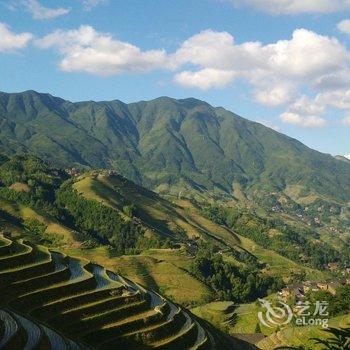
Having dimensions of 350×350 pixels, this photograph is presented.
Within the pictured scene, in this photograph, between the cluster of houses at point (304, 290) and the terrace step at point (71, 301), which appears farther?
the cluster of houses at point (304, 290)

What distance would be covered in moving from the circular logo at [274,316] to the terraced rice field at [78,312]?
4233 cm

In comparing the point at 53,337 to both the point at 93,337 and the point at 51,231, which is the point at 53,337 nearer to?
the point at 93,337

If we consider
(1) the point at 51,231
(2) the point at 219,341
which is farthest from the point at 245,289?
(2) the point at 219,341

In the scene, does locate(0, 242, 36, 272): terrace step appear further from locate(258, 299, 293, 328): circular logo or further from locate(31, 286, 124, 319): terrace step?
locate(258, 299, 293, 328): circular logo

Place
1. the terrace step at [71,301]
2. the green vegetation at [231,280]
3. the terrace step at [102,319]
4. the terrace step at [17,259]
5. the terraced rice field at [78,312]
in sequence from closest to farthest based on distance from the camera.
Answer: the terraced rice field at [78,312] → the terrace step at [102,319] → the terrace step at [71,301] → the terrace step at [17,259] → the green vegetation at [231,280]

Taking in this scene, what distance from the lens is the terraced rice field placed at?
4859 centimetres

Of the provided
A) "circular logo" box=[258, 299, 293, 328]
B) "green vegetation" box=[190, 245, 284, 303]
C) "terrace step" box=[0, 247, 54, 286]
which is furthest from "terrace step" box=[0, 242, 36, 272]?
"green vegetation" box=[190, 245, 284, 303]

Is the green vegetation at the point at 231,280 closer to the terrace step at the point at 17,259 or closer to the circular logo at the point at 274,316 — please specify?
the circular logo at the point at 274,316

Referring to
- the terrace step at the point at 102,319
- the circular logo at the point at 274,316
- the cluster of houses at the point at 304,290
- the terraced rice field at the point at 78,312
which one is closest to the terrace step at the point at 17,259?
the terraced rice field at the point at 78,312

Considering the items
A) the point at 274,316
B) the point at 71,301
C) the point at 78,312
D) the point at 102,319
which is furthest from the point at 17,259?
the point at 274,316

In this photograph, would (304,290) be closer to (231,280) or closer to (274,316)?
(231,280)

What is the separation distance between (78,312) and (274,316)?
229 feet

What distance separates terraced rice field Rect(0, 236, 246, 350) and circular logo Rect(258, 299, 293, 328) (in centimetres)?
4233

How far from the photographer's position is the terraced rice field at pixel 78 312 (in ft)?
159
